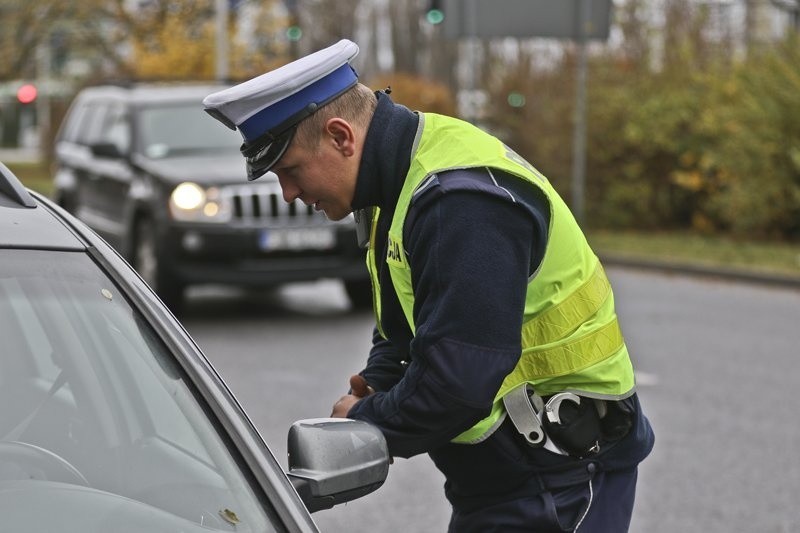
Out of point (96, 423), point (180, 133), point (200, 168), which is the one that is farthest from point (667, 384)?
point (96, 423)

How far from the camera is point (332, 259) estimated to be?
35.9 ft

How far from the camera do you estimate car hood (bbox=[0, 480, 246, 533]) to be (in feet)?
7.49

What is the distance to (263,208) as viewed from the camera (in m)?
10.9

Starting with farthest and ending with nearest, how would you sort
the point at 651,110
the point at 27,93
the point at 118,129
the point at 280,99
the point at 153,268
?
the point at 27,93 < the point at 651,110 < the point at 118,129 < the point at 153,268 < the point at 280,99

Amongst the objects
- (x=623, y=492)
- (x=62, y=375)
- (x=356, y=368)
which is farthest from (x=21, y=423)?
(x=356, y=368)

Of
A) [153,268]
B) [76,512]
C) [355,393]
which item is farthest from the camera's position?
[153,268]

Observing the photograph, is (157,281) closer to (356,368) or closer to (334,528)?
(356,368)

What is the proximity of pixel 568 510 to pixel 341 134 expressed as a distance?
0.82m

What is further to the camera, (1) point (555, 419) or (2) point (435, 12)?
(2) point (435, 12)

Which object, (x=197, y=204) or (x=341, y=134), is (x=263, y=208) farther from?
(x=341, y=134)

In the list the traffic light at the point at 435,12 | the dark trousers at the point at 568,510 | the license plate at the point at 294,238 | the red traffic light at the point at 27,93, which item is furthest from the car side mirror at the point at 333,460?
the red traffic light at the point at 27,93

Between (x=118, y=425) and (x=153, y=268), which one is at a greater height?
(x=118, y=425)

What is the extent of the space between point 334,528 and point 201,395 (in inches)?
126

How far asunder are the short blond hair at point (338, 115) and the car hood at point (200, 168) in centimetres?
820
